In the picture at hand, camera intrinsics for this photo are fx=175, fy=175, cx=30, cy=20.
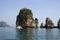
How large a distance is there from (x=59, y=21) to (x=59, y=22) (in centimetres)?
125

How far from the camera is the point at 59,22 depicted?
655 feet

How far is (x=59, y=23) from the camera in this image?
199125 millimetres

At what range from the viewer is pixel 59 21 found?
199250mm

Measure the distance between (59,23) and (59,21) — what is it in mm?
2274

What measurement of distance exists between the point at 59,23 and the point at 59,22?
1.29m
